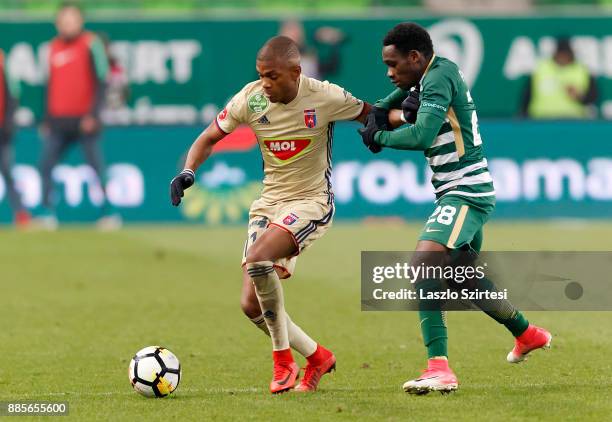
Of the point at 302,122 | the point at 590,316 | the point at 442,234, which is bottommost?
the point at 590,316

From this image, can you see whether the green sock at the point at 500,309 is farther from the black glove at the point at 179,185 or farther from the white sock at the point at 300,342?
the black glove at the point at 179,185

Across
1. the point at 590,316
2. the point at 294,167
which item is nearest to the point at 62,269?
the point at 590,316

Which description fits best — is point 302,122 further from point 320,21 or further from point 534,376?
point 320,21

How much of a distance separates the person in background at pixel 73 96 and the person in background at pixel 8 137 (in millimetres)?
370

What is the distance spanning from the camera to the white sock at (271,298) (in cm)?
768

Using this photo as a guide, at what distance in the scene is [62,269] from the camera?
15.3m

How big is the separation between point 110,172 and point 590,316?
36.3 feet

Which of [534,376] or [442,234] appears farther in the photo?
[534,376]

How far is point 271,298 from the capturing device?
7762 millimetres

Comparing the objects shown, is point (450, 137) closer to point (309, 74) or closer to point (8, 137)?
point (8, 137)

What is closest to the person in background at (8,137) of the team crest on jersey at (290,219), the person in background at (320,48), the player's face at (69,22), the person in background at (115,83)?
the player's face at (69,22)

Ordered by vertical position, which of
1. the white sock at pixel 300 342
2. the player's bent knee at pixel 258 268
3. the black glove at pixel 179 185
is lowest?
the white sock at pixel 300 342

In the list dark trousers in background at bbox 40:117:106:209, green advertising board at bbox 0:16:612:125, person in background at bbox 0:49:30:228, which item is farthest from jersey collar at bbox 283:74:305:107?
green advertising board at bbox 0:16:612:125

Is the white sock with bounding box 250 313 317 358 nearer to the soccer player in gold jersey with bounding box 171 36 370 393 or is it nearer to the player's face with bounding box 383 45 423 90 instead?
the soccer player in gold jersey with bounding box 171 36 370 393
